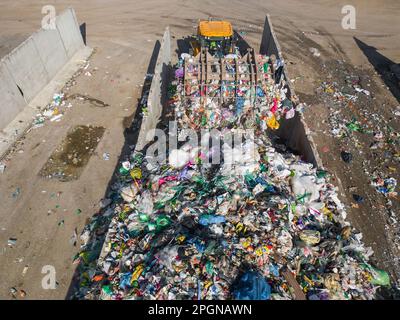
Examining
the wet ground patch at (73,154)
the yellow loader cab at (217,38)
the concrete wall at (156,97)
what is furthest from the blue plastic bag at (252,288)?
the yellow loader cab at (217,38)

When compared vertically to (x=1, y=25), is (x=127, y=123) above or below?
below

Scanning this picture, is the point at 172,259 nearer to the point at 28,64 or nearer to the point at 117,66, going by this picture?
the point at 28,64

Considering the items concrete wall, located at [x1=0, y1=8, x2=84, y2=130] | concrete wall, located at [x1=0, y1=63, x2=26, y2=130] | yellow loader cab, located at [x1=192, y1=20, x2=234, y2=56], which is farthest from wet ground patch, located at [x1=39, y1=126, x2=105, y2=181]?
yellow loader cab, located at [x1=192, y1=20, x2=234, y2=56]

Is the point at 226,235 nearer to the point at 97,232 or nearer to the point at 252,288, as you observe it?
the point at 252,288
